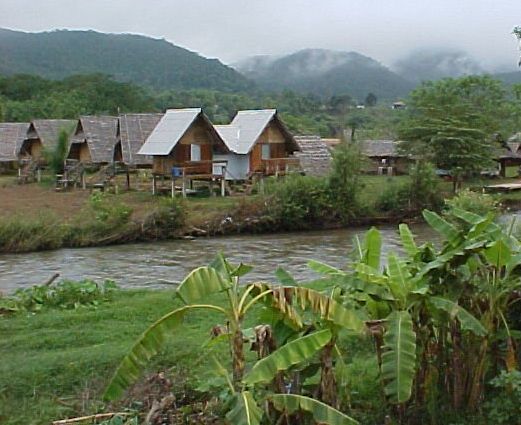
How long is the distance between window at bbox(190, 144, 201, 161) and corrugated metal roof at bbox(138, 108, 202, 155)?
3.38 ft

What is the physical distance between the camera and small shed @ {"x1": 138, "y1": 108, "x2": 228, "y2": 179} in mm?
30406

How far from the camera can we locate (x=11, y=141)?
4406 centimetres

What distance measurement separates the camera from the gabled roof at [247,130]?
3225 cm

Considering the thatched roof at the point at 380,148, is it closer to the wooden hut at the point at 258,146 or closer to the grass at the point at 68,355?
the wooden hut at the point at 258,146

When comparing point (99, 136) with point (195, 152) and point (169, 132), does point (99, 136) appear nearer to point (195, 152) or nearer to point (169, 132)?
point (169, 132)

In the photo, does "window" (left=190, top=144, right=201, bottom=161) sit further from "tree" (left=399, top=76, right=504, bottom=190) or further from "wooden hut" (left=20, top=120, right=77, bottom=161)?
"wooden hut" (left=20, top=120, right=77, bottom=161)

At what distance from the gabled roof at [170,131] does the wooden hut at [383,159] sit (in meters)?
14.3

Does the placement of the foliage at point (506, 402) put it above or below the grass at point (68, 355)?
above

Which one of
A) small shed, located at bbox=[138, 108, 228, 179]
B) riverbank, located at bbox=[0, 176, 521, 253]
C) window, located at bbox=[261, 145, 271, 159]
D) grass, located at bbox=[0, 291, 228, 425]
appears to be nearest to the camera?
grass, located at bbox=[0, 291, 228, 425]

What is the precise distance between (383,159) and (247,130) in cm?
1549

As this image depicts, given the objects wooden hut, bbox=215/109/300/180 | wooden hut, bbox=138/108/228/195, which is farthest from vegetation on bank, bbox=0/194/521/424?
wooden hut, bbox=215/109/300/180

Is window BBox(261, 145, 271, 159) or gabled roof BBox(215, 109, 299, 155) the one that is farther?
window BBox(261, 145, 271, 159)

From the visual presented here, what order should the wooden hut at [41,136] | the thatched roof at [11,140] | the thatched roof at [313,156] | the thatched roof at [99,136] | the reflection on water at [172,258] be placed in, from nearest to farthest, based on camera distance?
1. the reflection on water at [172,258]
2. the thatched roof at [313,156]
3. the thatched roof at [99,136]
4. the wooden hut at [41,136]
5. the thatched roof at [11,140]

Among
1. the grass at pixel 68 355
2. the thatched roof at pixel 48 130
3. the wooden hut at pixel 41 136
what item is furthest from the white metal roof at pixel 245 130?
the grass at pixel 68 355
